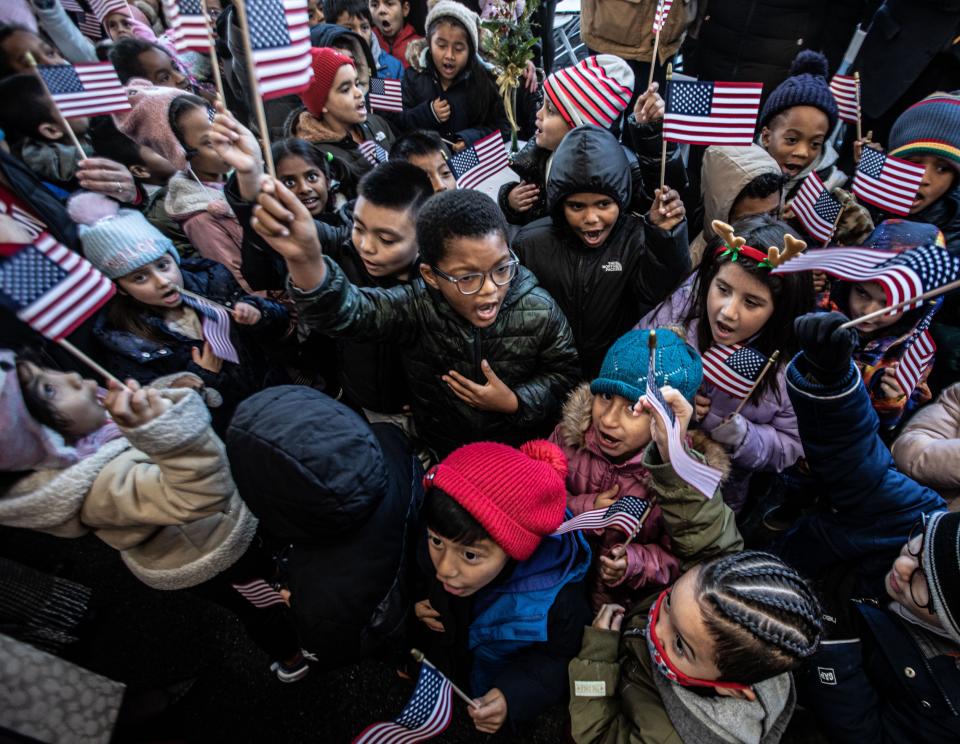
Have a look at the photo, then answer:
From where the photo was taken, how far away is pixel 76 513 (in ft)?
5.23

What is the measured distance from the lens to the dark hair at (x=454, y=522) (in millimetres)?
1519

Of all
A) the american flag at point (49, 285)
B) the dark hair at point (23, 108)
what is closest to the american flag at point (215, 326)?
the american flag at point (49, 285)

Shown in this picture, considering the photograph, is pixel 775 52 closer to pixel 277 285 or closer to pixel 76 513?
pixel 277 285

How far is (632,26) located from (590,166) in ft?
10.6

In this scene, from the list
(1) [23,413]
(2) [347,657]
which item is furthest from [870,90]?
(1) [23,413]

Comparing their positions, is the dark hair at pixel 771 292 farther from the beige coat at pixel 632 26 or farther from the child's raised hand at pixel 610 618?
the beige coat at pixel 632 26

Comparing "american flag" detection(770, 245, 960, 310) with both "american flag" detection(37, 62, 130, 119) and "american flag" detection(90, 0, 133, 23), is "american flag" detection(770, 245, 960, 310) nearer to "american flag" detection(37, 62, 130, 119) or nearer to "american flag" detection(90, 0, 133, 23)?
"american flag" detection(37, 62, 130, 119)

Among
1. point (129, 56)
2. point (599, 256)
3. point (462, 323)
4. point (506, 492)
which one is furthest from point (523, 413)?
point (129, 56)

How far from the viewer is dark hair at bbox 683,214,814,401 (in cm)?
211

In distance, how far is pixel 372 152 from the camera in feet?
11.7

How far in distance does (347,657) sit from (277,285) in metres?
1.94

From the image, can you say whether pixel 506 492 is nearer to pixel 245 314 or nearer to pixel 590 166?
pixel 590 166

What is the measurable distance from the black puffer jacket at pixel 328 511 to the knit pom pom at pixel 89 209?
154 cm

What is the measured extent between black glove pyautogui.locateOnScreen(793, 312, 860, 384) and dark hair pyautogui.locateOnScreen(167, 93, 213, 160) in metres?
3.41
